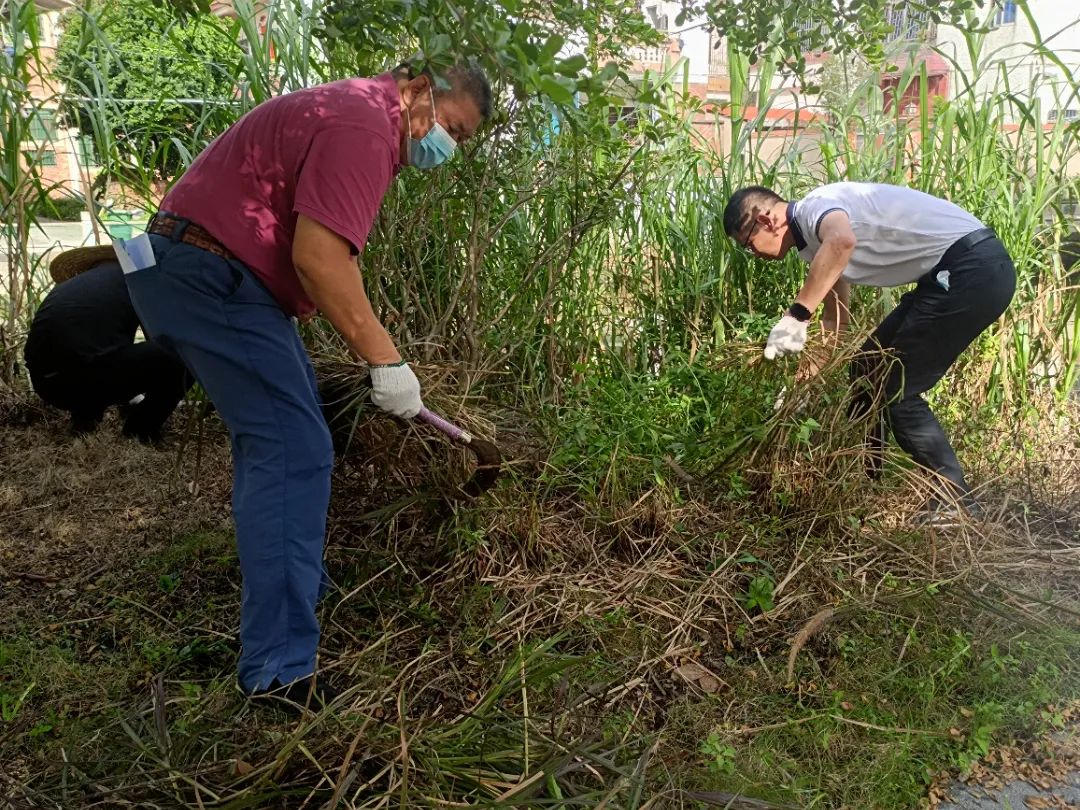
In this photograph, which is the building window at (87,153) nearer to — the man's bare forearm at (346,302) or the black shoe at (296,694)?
the man's bare forearm at (346,302)

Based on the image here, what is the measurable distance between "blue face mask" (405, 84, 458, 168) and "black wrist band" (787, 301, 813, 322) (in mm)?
1363

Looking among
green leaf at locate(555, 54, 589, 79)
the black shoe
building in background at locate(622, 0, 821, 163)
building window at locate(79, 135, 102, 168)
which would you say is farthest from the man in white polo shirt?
building window at locate(79, 135, 102, 168)

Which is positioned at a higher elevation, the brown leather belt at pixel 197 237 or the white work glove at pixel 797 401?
the brown leather belt at pixel 197 237

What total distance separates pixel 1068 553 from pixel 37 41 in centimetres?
429

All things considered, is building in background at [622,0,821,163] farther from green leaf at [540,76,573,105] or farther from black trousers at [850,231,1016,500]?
green leaf at [540,76,573,105]

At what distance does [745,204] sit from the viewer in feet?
10.1

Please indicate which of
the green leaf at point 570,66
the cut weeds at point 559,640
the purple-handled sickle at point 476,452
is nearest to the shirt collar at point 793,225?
the cut weeds at point 559,640

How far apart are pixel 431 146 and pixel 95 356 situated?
2.13 metres

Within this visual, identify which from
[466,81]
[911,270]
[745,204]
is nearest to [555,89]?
[466,81]

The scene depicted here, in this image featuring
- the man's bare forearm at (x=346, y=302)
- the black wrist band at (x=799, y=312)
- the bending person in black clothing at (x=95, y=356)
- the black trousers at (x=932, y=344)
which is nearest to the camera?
the man's bare forearm at (x=346, y=302)

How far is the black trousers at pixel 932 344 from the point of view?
300 cm

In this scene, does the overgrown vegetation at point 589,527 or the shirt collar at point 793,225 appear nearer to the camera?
the overgrown vegetation at point 589,527

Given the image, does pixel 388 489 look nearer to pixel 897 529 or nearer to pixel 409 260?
pixel 409 260

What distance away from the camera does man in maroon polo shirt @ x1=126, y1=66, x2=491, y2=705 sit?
75.7 inches
